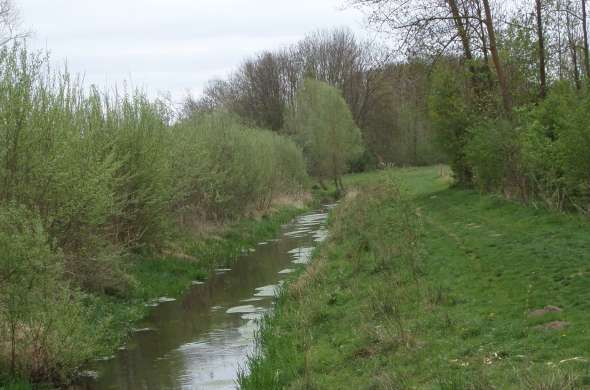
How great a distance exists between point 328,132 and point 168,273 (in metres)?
35.2

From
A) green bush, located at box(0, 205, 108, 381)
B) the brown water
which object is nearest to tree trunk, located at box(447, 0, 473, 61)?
the brown water

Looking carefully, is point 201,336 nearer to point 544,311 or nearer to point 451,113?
point 544,311

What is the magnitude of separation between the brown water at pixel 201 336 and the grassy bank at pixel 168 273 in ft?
1.25

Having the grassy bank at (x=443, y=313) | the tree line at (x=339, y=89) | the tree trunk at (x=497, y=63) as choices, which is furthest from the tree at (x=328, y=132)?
the grassy bank at (x=443, y=313)

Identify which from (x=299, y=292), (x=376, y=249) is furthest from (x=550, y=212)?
(x=299, y=292)

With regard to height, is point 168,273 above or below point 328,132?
below

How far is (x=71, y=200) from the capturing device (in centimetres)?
1311

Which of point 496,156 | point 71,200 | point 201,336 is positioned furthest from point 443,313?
point 496,156

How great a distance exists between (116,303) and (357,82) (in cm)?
5769

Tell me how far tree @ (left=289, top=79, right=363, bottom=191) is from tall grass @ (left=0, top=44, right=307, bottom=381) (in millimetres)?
27142

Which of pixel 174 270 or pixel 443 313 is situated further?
pixel 174 270

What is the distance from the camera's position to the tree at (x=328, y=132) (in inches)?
2117

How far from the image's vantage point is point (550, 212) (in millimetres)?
18406

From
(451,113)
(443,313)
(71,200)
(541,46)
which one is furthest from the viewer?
(451,113)
